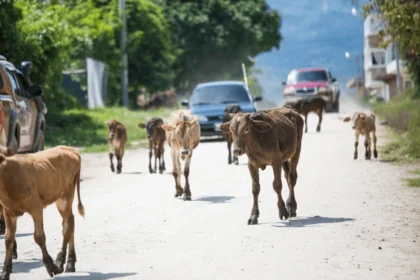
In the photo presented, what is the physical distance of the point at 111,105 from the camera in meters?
52.2

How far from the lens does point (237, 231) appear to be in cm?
1301

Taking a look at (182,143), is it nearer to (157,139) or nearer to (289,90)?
(157,139)

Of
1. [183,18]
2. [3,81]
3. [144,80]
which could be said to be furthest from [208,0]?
[3,81]

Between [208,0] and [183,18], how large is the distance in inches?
110

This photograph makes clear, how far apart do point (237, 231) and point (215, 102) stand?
70.0 feet

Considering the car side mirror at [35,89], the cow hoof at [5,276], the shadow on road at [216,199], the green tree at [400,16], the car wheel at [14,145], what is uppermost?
the green tree at [400,16]

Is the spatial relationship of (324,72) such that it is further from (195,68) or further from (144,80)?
(195,68)

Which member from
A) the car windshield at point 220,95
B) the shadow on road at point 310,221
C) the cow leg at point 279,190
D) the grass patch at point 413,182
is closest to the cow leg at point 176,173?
the cow leg at point 279,190

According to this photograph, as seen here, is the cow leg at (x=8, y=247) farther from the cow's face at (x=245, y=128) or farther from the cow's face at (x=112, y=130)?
the cow's face at (x=112, y=130)

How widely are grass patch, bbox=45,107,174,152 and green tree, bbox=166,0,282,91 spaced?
3224 cm

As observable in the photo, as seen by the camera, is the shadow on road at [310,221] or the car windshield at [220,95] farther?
the car windshield at [220,95]

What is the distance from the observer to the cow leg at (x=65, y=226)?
10.5 m

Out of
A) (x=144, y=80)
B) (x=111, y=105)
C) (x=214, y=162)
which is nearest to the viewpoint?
(x=214, y=162)

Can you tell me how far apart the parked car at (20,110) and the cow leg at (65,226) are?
502 centimetres
